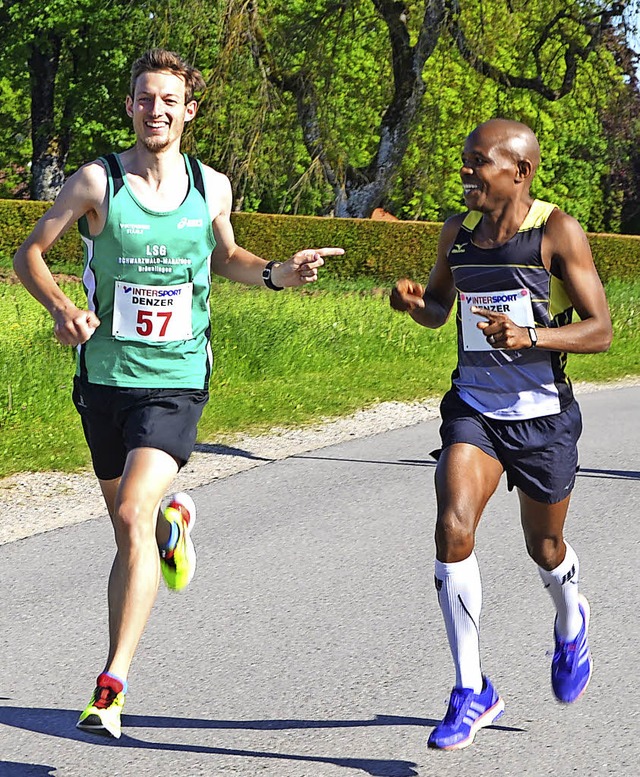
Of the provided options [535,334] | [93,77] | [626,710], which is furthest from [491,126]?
[93,77]

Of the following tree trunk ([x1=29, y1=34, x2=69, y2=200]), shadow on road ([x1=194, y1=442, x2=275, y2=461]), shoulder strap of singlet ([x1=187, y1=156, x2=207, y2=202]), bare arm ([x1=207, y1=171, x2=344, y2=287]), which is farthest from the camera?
tree trunk ([x1=29, y1=34, x2=69, y2=200])

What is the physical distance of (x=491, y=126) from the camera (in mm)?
4047

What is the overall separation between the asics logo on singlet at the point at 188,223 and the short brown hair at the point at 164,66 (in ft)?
1.32

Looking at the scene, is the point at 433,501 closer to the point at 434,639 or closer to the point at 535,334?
the point at 434,639

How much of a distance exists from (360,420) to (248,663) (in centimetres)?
647

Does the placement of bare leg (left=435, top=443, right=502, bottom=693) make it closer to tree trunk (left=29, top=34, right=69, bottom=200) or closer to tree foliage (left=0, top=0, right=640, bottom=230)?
tree foliage (left=0, top=0, right=640, bottom=230)

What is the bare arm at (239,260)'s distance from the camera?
4.42 meters

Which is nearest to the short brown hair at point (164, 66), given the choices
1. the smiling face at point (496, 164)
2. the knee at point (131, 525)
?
the smiling face at point (496, 164)

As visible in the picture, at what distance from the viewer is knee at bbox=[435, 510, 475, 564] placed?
12.7ft

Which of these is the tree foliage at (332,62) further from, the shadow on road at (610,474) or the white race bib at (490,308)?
the white race bib at (490,308)

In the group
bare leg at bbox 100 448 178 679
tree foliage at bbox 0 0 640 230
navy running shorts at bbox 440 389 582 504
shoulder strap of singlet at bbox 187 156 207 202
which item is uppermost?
shoulder strap of singlet at bbox 187 156 207 202

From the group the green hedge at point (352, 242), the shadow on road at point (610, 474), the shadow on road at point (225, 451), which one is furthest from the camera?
the green hedge at point (352, 242)

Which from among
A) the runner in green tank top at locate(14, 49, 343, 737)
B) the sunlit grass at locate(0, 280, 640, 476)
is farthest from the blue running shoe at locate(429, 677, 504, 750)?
the sunlit grass at locate(0, 280, 640, 476)

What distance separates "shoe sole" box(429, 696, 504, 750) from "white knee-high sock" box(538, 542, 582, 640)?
40cm
